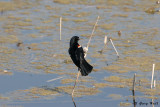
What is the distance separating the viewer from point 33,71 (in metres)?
8.63

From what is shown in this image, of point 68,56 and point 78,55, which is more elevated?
point 78,55

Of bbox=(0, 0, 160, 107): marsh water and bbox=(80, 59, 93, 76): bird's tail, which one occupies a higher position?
bbox=(80, 59, 93, 76): bird's tail

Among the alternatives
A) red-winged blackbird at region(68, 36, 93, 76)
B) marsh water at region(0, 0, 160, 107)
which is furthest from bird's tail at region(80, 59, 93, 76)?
marsh water at region(0, 0, 160, 107)

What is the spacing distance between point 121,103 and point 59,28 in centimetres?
449

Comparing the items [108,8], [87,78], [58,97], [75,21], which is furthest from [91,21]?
[58,97]

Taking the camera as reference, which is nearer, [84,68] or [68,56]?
[84,68]

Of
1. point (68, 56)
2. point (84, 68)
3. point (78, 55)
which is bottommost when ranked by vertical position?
point (68, 56)

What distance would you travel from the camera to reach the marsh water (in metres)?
7.41

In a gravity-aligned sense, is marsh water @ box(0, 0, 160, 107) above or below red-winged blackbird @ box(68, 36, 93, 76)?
below

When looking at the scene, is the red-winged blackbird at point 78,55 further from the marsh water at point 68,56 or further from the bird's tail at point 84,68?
the marsh water at point 68,56

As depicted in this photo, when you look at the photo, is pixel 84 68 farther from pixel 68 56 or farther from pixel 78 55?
pixel 68 56

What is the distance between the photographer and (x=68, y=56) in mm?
9453

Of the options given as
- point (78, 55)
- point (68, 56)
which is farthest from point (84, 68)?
point (68, 56)

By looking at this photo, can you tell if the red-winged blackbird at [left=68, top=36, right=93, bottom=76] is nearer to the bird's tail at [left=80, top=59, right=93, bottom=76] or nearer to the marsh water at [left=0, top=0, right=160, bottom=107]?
the bird's tail at [left=80, top=59, right=93, bottom=76]
